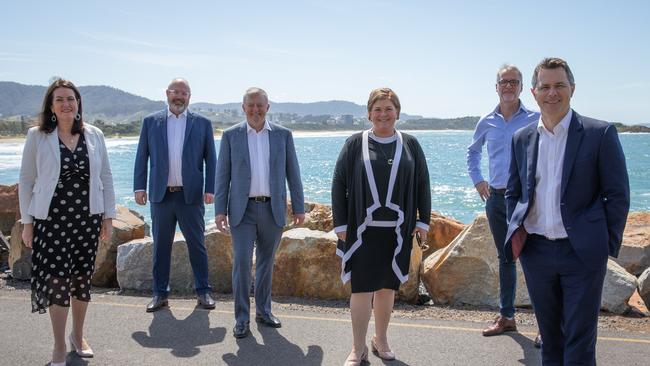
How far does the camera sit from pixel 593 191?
9.74 ft

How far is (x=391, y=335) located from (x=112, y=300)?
9.20 ft

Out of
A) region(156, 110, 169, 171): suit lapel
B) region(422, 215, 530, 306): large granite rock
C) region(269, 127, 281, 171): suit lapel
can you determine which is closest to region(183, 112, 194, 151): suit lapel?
region(156, 110, 169, 171): suit lapel

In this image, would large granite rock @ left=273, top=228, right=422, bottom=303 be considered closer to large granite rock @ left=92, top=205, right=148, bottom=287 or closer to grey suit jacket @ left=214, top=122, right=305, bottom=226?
grey suit jacket @ left=214, top=122, right=305, bottom=226

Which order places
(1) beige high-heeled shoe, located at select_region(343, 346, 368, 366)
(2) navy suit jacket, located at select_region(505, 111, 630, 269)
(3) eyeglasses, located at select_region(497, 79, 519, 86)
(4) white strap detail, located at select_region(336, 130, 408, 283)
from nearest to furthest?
1. (2) navy suit jacket, located at select_region(505, 111, 630, 269)
2. (4) white strap detail, located at select_region(336, 130, 408, 283)
3. (1) beige high-heeled shoe, located at select_region(343, 346, 368, 366)
4. (3) eyeglasses, located at select_region(497, 79, 519, 86)

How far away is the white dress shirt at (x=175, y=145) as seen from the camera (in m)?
5.44

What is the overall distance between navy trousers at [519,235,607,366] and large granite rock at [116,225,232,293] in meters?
3.76

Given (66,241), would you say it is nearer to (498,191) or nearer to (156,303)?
(156,303)

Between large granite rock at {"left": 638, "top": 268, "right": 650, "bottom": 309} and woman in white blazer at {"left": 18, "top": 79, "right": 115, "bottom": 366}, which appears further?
large granite rock at {"left": 638, "top": 268, "right": 650, "bottom": 309}

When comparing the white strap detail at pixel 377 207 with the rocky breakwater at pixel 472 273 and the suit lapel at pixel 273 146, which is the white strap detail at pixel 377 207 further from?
the rocky breakwater at pixel 472 273

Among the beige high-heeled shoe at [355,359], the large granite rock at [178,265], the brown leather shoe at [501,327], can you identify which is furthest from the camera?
the large granite rock at [178,265]

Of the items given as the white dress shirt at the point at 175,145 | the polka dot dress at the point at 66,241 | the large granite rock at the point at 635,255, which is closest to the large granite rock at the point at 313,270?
the white dress shirt at the point at 175,145

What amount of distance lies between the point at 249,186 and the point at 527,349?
247 cm

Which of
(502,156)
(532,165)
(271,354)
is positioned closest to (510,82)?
(502,156)

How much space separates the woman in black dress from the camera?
3.90 m
